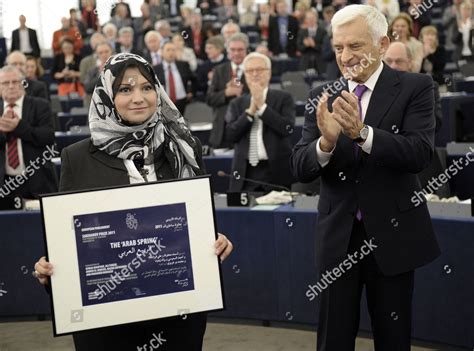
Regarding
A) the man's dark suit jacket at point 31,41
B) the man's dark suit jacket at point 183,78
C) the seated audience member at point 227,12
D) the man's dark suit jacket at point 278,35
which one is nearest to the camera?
the man's dark suit jacket at point 183,78

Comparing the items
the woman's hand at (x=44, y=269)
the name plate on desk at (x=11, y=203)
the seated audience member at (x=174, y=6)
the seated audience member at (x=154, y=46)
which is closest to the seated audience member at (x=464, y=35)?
the seated audience member at (x=154, y=46)

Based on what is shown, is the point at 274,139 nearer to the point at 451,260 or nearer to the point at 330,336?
the point at 451,260

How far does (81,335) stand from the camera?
8.66 feet

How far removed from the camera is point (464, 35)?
13453 mm

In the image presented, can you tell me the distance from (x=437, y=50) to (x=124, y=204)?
817 centimetres

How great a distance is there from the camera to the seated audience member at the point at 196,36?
48.3 ft

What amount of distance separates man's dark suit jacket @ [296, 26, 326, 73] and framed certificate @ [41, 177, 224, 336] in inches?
478

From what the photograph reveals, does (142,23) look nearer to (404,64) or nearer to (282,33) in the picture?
(282,33)

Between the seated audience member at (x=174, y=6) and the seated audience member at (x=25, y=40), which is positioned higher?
the seated audience member at (x=174, y=6)

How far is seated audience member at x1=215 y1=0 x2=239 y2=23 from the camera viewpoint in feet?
57.0

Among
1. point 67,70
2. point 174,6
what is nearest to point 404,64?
point 67,70

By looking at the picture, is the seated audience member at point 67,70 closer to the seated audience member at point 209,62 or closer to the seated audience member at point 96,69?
the seated audience member at point 96,69

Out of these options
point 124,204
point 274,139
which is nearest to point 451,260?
point 274,139

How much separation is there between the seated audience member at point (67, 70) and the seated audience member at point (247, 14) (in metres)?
4.84
